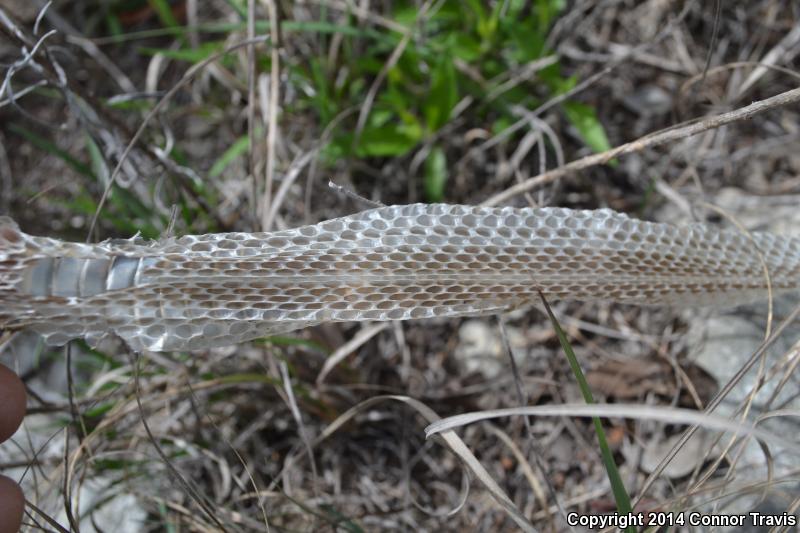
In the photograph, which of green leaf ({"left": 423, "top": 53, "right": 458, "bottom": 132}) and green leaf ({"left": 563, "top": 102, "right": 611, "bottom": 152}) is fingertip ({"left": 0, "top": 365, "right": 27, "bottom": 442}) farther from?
green leaf ({"left": 563, "top": 102, "right": 611, "bottom": 152})

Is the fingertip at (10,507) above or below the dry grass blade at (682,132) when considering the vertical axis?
below

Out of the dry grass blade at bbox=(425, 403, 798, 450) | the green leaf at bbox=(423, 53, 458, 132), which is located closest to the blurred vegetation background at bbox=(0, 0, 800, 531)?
the green leaf at bbox=(423, 53, 458, 132)

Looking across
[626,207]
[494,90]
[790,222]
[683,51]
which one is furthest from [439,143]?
[790,222]

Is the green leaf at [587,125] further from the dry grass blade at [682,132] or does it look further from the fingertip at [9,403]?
the fingertip at [9,403]

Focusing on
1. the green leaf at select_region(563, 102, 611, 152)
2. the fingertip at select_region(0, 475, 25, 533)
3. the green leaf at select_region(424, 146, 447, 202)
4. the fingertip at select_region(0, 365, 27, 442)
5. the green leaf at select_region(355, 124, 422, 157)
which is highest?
the green leaf at select_region(563, 102, 611, 152)

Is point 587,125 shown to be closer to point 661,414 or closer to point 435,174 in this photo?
point 435,174

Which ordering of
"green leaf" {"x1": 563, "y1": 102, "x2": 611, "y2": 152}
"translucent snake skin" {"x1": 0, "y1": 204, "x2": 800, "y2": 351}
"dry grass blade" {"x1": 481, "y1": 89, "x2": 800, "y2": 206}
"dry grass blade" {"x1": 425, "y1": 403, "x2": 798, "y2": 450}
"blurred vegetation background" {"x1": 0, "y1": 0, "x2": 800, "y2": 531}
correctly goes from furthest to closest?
"green leaf" {"x1": 563, "y1": 102, "x2": 611, "y2": 152}, "blurred vegetation background" {"x1": 0, "y1": 0, "x2": 800, "y2": 531}, "dry grass blade" {"x1": 481, "y1": 89, "x2": 800, "y2": 206}, "translucent snake skin" {"x1": 0, "y1": 204, "x2": 800, "y2": 351}, "dry grass blade" {"x1": 425, "y1": 403, "x2": 798, "y2": 450}

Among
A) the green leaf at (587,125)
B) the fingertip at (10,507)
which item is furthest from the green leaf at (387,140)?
the fingertip at (10,507)
